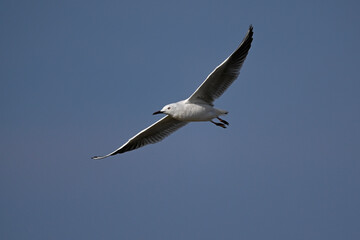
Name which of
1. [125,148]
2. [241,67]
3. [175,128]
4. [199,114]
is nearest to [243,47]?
[241,67]

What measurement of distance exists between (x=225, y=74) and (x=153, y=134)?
307 centimetres

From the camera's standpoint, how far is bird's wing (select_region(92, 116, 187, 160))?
1535 cm

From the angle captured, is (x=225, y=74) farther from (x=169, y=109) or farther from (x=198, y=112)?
(x=169, y=109)

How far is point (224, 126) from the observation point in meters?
14.7

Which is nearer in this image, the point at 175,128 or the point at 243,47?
the point at 243,47

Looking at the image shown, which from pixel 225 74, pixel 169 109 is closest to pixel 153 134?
pixel 169 109

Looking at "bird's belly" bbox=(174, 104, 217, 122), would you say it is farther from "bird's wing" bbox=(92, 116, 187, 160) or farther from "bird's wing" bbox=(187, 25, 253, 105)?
"bird's wing" bbox=(92, 116, 187, 160)

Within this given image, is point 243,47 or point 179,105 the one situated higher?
point 243,47

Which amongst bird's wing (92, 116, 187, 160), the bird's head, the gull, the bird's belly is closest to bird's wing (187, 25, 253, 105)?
the gull

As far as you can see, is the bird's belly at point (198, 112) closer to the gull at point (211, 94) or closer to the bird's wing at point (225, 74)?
the gull at point (211, 94)

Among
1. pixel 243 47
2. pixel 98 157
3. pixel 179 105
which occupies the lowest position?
pixel 98 157

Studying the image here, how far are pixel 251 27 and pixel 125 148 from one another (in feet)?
16.3

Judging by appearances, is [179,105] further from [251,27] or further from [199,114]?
[251,27]

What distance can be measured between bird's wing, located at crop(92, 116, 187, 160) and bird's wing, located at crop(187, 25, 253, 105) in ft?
5.15
